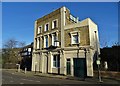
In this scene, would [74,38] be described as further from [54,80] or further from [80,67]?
[54,80]

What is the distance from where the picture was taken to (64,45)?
1268 inches

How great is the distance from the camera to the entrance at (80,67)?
1150 inches

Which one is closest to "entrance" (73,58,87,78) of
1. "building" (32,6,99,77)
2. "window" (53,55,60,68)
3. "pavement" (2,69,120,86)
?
"building" (32,6,99,77)

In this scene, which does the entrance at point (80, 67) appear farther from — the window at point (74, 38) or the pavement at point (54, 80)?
the pavement at point (54, 80)

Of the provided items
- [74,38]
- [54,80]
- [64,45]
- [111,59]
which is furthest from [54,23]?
[54,80]

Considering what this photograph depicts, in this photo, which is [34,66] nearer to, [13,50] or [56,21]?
[56,21]

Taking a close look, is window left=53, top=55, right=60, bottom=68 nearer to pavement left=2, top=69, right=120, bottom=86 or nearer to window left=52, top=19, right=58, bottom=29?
window left=52, top=19, right=58, bottom=29

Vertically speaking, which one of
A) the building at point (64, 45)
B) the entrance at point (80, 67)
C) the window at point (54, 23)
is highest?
the window at point (54, 23)

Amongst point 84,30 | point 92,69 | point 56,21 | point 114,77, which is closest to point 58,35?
point 56,21

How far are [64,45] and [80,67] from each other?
4915 millimetres

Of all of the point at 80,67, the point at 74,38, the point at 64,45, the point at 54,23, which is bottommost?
the point at 80,67

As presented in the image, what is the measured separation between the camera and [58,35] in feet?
111

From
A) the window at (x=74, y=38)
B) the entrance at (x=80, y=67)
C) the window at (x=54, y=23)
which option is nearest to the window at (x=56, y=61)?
the entrance at (x=80, y=67)

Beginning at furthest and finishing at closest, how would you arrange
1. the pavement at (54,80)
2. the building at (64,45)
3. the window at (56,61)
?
1. the window at (56,61)
2. the building at (64,45)
3. the pavement at (54,80)
